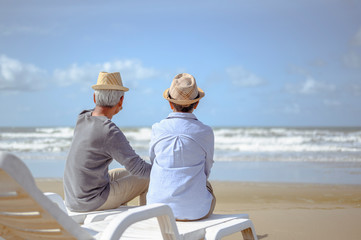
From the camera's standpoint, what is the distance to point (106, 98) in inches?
130

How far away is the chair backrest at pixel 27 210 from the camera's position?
1577 mm

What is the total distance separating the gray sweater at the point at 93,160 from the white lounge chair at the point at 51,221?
603 mm

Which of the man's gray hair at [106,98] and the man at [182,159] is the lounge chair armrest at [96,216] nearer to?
the man at [182,159]

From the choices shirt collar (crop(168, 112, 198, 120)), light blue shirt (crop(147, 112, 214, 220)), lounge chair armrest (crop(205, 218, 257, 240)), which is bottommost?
lounge chair armrest (crop(205, 218, 257, 240))

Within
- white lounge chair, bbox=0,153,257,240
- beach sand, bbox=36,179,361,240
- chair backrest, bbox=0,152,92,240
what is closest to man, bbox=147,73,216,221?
white lounge chair, bbox=0,153,257,240

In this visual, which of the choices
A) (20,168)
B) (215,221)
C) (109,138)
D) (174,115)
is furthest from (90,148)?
(20,168)

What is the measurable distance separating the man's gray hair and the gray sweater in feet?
0.40

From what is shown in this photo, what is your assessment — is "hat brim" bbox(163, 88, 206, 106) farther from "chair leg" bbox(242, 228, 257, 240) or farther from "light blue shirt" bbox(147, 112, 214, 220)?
"chair leg" bbox(242, 228, 257, 240)

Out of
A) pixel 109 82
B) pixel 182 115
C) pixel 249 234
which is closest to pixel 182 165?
pixel 182 115

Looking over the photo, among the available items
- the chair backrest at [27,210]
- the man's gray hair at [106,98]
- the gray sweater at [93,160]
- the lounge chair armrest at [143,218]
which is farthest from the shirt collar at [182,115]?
the chair backrest at [27,210]

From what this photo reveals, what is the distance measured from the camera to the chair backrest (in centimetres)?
158

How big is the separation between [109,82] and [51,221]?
5.46ft

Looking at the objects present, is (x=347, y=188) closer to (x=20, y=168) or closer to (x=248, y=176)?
(x=248, y=176)

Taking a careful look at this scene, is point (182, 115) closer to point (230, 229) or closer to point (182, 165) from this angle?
point (182, 165)
